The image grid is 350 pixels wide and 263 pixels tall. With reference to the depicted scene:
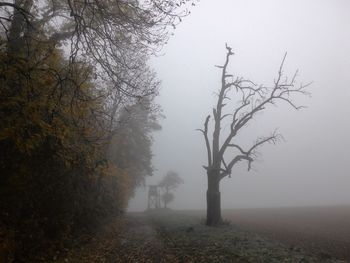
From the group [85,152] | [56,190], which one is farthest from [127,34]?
[56,190]

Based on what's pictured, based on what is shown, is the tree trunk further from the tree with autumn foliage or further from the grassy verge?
the tree with autumn foliage

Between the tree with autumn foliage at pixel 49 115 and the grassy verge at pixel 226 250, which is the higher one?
the tree with autumn foliage at pixel 49 115

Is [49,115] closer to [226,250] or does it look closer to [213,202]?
[226,250]

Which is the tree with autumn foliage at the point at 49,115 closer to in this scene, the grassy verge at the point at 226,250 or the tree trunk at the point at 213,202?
the grassy verge at the point at 226,250

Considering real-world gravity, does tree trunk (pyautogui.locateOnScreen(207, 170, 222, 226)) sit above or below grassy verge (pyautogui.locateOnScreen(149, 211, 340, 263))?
above

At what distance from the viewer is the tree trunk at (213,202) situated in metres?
20.0

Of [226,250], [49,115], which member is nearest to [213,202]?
[226,250]

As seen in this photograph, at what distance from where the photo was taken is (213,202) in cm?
2031

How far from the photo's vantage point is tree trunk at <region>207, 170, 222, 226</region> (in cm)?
2001

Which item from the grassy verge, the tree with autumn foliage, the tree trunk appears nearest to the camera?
the tree with autumn foliage

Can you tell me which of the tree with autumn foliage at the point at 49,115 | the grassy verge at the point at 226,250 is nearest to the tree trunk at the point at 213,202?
the grassy verge at the point at 226,250

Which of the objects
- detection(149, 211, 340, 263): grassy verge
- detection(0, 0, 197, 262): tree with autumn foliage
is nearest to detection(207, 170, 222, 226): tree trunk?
detection(149, 211, 340, 263): grassy verge

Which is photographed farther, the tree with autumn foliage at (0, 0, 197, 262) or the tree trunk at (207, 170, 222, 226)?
the tree trunk at (207, 170, 222, 226)

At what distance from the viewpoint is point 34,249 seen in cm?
909
